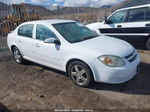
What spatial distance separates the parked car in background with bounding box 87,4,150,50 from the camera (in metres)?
6.00

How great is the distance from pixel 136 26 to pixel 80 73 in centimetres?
386

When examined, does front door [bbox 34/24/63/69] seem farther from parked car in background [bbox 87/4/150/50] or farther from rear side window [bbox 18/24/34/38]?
parked car in background [bbox 87/4/150/50]

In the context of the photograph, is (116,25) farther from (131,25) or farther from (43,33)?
(43,33)

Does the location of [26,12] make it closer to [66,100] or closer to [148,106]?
[66,100]

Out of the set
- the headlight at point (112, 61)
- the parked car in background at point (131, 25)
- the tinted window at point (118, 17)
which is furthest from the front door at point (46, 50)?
the tinted window at point (118, 17)

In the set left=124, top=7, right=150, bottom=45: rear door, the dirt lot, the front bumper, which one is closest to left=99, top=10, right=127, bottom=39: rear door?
left=124, top=7, right=150, bottom=45: rear door

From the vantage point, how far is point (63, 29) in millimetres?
4195

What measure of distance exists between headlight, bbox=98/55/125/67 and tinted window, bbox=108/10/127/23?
3.83m

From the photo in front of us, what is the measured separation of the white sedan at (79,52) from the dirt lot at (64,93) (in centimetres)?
33

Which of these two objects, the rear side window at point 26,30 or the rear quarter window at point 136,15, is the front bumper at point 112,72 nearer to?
the rear side window at point 26,30

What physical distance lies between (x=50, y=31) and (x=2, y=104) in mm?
2135

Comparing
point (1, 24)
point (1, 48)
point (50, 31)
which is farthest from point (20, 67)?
point (1, 24)

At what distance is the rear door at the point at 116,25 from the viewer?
659 centimetres

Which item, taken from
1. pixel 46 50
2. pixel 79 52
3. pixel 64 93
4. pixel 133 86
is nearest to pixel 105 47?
pixel 79 52
